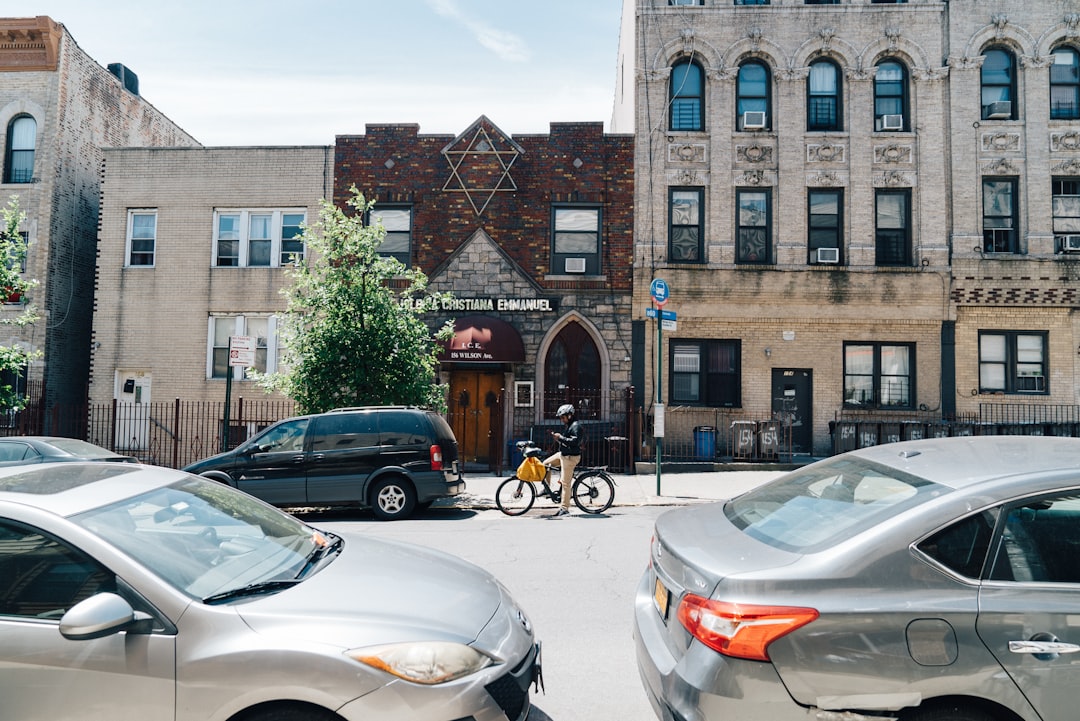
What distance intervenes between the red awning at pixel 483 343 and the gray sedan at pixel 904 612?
13.9 meters

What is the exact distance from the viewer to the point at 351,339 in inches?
539

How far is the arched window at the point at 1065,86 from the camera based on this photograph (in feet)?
60.3

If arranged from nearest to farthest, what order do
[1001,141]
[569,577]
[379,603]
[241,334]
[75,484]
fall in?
[379,603]
[75,484]
[569,577]
[1001,141]
[241,334]

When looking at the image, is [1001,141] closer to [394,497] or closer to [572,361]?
[572,361]

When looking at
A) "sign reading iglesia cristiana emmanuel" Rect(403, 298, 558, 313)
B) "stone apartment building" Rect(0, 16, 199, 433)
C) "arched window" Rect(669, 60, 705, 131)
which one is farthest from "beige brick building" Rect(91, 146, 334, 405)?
"arched window" Rect(669, 60, 705, 131)

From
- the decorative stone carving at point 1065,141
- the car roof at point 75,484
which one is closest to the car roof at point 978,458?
the car roof at point 75,484

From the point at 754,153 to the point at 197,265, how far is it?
598 inches

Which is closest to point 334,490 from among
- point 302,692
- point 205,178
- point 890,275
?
point 302,692

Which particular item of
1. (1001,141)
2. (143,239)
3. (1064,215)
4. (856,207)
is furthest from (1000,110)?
(143,239)

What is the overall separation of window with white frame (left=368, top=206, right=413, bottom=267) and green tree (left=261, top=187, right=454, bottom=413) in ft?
15.0

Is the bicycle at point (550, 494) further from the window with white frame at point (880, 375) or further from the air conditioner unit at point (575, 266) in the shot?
the window with white frame at point (880, 375)

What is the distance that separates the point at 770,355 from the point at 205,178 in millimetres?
15841

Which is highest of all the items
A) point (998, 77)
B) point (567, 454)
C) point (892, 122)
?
point (998, 77)

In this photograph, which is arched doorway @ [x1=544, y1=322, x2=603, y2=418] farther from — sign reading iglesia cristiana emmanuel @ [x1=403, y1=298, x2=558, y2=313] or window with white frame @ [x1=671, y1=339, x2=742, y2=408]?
window with white frame @ [x1=671, y1=339, x2=742, y2=408]
